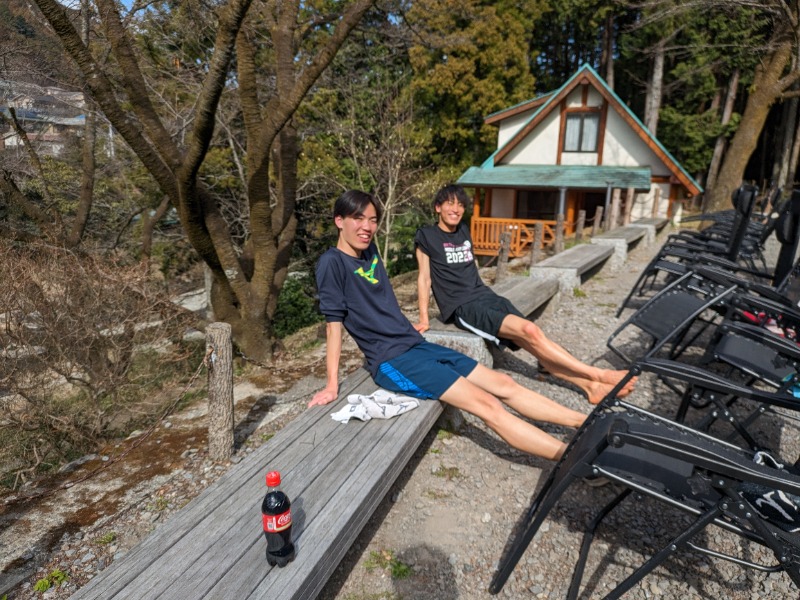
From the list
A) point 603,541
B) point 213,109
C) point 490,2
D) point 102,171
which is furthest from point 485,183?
point 603,541

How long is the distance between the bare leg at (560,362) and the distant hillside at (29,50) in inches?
282

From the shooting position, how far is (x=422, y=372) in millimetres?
2855

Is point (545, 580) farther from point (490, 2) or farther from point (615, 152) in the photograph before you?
point (490, 2)

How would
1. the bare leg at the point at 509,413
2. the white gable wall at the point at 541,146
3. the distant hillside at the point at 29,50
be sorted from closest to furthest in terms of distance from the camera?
the bare leg at the point at 509,413, the distant hillside at the point at 29,50, the white gable wall at the point at 541,146

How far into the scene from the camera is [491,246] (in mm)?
18172

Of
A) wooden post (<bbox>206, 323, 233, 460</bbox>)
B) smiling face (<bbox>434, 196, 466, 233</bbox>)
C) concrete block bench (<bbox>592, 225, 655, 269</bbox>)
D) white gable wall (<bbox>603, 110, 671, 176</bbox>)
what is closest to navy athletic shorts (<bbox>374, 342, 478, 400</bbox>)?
smiling face (<bbox>434, 196, 466, 233</bbox>)

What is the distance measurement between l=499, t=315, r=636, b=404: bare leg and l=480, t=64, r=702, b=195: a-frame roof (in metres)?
16.7

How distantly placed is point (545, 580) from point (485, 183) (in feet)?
59.6

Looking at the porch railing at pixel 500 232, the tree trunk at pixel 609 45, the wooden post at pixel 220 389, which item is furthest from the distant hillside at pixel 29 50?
the tree trunk at pixel 609 45

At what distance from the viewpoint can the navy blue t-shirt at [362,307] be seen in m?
2.91

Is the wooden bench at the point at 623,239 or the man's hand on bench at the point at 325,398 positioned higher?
the man's hand on bench at the point at 325,398

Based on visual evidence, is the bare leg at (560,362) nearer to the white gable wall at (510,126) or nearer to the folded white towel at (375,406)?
the folded white towel at (375,406)

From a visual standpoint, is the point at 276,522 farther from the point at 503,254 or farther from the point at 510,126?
the point at 510,126

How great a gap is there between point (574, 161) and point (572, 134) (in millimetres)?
1015
